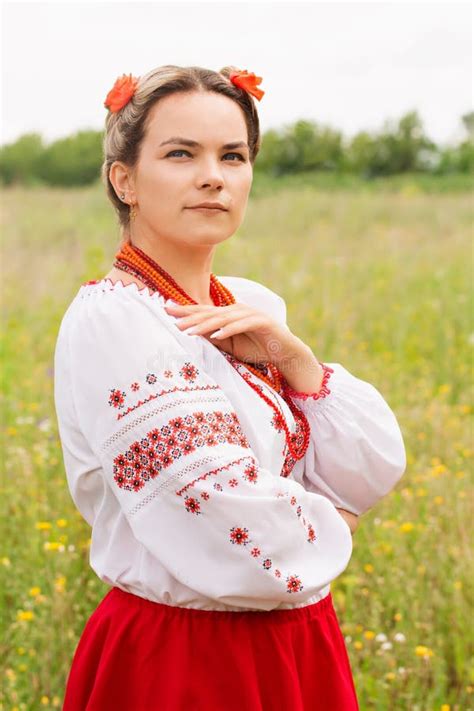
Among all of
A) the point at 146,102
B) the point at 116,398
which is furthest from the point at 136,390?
the point at 146,102

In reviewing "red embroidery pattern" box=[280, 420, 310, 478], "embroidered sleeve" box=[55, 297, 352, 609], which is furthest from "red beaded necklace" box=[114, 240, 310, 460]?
"embroidered sleeve" box=[55, 297, 352, 609]

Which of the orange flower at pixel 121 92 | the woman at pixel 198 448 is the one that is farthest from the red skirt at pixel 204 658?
the orange flower at pixel 121 92

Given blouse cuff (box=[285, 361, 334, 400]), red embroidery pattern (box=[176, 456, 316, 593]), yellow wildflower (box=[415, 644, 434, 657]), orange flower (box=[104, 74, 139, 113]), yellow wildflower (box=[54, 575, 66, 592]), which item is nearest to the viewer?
red embroidery pattern (box=[176, 456, 316, 593])

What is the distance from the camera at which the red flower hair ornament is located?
5.48ft

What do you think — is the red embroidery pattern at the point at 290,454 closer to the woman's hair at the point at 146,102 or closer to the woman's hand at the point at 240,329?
the woman's hand at the point at 240,329

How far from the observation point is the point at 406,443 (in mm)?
4238

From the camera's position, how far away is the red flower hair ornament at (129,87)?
1.67 m

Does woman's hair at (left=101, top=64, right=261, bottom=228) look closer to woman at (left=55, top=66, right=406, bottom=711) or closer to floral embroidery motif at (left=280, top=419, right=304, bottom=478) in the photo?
woman at (left=55, top=66, right=406, bottom=711)

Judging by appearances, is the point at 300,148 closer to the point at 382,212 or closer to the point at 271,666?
the point at 382,212

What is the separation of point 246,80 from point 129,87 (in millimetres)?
214

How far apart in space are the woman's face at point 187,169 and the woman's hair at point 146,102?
0.02m

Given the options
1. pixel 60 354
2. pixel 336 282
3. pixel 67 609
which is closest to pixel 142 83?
pixel 60 354

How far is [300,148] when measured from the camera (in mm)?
16484

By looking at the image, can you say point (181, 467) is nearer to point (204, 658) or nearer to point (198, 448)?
point (198, 448)
